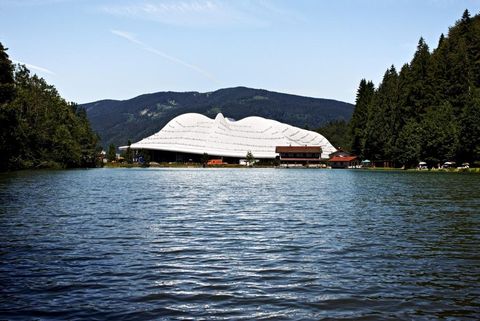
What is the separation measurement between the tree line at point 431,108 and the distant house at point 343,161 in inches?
855

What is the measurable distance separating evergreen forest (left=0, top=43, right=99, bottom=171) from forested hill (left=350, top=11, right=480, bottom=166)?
225ft

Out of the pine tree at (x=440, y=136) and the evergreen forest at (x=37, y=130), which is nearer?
the evergreen forest at (x=37, y=130)

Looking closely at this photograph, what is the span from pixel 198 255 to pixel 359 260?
4530mm

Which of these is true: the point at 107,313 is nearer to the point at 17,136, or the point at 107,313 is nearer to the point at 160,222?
the point at 160,222

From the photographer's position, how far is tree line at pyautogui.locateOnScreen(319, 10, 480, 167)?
9212 centimetres

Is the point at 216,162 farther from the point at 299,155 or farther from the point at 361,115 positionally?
the point at 361,115

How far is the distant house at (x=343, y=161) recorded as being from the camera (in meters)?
166

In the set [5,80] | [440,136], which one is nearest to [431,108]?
[440,136]

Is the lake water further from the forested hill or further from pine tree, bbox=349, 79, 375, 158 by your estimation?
pine tree, bbox=349, 79, 375, 158

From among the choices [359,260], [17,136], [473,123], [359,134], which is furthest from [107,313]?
[359,134]

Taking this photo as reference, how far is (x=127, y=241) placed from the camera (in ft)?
57.9

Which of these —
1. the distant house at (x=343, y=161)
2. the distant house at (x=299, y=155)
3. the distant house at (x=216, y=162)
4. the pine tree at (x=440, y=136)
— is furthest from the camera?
the distant house at (x=299, y=155)

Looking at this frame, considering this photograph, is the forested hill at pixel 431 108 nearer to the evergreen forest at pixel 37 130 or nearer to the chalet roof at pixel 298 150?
the chalet roof at pixel 298 150

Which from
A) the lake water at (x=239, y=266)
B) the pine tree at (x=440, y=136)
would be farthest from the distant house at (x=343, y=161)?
the lake water at (x=239, y=266)
